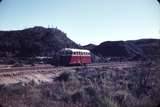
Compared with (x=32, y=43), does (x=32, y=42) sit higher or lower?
higher

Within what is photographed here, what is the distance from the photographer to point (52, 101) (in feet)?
33.1

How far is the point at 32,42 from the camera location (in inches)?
2247

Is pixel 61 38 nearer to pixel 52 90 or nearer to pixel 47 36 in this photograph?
pixel 47 36

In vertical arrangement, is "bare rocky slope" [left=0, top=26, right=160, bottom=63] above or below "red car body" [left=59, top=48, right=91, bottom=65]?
above

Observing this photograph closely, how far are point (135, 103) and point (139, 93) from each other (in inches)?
88.8

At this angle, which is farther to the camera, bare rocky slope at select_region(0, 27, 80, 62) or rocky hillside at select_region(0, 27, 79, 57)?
rocky hillside at select_region(0, 27, 79, 57)

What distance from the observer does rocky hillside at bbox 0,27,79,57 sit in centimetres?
5343

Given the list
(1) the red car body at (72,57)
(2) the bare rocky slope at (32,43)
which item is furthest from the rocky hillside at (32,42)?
(1) the red car body at (72,57)

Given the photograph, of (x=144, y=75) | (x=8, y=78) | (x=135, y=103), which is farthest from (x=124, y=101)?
(x=8, y=78)

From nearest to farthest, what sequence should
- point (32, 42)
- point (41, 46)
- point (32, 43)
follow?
1. point (41, 46)
2. point (32, 43)
3. point (32, 42)

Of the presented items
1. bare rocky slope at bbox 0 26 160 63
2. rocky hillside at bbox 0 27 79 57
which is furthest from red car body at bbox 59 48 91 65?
rocky hillside at bbox 0 27 79 57

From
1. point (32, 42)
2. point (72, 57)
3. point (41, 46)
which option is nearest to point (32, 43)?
point (32, 42)

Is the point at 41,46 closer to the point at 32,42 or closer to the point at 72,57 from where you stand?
the point at 32,42

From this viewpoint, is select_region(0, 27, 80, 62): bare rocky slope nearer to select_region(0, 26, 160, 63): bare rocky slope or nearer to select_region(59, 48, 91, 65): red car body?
select_region(0, 26, 160, 63): bare rocky slope
